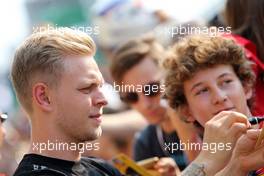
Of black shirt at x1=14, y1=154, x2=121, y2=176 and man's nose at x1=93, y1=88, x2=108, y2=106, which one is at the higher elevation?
man's nose at x1=93, y1=88, x2=108, y2=106

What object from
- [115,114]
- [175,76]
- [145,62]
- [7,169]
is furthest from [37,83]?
[7,169]

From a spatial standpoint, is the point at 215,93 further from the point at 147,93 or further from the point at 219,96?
the point at 147,93

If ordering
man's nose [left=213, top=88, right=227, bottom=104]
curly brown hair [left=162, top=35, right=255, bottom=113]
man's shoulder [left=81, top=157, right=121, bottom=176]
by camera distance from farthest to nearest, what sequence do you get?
1. curly brown hair [left=162, top=35, right=255, bottom=113]
2. man's nose [left=213, top=88, right=227, bottom=104]
3. man's shoulder [left=81, top=157, right=121, bottom=176]

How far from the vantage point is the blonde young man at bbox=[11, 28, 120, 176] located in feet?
11.0

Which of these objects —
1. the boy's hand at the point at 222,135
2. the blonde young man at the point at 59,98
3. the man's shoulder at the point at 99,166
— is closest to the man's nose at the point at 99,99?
the blonde young man at the point at 59,98

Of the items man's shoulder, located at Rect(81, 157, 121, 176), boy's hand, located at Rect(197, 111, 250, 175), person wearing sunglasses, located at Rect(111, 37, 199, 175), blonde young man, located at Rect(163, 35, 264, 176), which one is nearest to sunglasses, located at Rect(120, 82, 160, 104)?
person wearing sunglasses, located at Rect(111, 37, 199, 175)

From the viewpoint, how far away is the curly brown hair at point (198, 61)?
388 centimetres

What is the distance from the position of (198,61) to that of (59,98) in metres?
0.78

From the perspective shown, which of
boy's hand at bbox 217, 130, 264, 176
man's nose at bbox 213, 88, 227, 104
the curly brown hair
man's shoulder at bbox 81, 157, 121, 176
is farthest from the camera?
the curly brown hair

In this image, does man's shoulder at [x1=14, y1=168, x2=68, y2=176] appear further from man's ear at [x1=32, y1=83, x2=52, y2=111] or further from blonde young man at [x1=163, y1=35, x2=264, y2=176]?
blonde young man at [x1=163, y1=35, x2=264, y2=176]

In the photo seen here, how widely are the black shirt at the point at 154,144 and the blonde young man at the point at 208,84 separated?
87 cm

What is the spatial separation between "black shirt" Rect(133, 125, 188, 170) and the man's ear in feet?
5.24

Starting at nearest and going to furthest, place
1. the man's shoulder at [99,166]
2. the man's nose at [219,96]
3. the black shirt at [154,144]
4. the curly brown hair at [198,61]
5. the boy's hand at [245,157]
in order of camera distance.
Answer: the boy's hand at [245,157] → the man's shoulder at [99,166] → the man's nose at [219,96] → the curly brown hair at [198,61] → the black shirt at [154,144]

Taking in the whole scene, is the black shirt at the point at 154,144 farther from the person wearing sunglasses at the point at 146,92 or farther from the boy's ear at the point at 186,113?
the boy's ear at the point at 186,113
